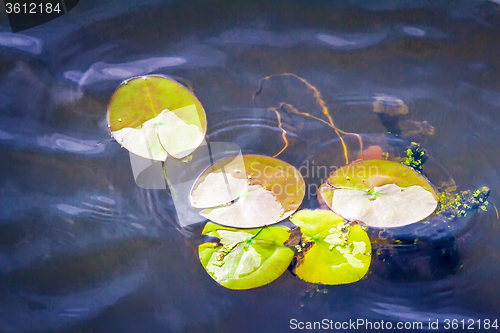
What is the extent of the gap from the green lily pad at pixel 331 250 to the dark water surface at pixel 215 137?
195 millimetres

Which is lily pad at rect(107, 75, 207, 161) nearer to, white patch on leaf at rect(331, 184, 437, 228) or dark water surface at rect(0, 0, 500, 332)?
dark water surface at rect(0, 0, 500, 332)

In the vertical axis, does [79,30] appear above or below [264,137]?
above

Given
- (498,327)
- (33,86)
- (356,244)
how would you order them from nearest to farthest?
(356,244), (498,327), (33,86)

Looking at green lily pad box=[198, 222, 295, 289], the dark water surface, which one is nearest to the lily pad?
the dark water surface

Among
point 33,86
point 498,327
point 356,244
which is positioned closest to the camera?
point 356,244

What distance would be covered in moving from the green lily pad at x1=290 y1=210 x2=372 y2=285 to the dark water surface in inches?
7.7

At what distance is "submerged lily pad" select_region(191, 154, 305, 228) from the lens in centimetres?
224

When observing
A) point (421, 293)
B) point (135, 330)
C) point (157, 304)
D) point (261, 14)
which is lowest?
point (135, 330)

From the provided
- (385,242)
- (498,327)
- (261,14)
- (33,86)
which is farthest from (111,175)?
(498,327)

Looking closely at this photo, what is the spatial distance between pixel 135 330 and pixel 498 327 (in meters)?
2.59

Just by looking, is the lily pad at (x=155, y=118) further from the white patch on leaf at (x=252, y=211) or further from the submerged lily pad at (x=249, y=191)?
the white patch on leaf at (x=252, y=211)

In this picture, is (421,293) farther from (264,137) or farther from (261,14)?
(261,14)

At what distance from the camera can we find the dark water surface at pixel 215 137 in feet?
7.98

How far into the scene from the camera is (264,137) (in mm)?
2561
